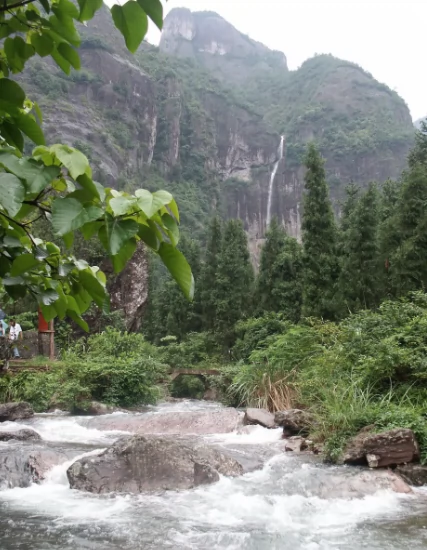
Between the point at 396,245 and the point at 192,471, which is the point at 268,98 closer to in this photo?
the point at 396,245

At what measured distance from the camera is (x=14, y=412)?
10.6 m

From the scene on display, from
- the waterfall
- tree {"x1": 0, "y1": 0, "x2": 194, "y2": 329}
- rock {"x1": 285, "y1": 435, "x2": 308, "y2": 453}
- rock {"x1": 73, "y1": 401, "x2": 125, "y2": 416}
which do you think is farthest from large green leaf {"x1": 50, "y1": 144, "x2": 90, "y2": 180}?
the waterfall

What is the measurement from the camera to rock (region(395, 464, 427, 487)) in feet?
19.0

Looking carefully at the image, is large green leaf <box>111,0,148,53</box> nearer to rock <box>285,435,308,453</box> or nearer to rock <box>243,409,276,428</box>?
rock <box>285,435,308,453</box>

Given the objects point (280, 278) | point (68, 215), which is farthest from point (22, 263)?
point (280, 278)

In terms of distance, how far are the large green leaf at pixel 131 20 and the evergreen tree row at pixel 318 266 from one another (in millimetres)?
13077

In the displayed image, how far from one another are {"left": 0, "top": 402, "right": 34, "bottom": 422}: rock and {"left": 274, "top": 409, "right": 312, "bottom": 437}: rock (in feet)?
17.5

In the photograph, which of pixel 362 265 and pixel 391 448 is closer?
pixel 391 448

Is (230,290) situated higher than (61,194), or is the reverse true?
(230,290)

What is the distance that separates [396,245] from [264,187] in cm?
6099

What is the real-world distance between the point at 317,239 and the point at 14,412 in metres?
12.7

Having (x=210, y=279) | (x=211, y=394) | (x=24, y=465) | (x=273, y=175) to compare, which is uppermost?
(x=273, y=175)

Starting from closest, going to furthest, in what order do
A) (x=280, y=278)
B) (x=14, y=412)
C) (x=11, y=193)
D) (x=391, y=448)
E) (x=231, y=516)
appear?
(x=11, y=193), (x=231, y=516), (x=391, y=448), (x=14, y=412), (x=280, y=278)

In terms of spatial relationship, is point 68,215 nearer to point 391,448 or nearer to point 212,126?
point 391,448
